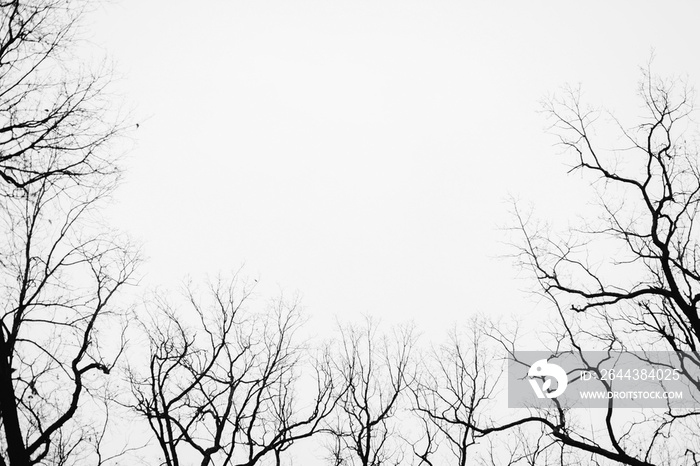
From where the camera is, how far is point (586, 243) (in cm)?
1045

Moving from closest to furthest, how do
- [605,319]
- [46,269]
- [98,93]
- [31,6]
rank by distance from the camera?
[31,6] < [98,93] < [46,269] < [605,319]

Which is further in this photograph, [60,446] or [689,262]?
[60,446]

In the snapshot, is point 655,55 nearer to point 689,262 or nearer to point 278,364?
point 689,262

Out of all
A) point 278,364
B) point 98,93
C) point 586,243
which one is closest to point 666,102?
point 586,243

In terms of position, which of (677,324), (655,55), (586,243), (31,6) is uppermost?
(655,55)

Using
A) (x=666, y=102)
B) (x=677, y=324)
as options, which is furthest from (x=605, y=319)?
(x=666, y=102)

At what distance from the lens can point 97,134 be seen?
5469mm

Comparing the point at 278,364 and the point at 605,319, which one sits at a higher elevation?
the point at 278,364

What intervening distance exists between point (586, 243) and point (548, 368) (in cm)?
341

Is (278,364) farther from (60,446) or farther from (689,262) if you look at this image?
(689,262)

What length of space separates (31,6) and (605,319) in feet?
38.4

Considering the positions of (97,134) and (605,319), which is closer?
(97,134)

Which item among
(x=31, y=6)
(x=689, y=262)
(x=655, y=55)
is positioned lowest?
(x=689, y=262)

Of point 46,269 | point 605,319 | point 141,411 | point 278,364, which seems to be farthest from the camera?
point 278,364
